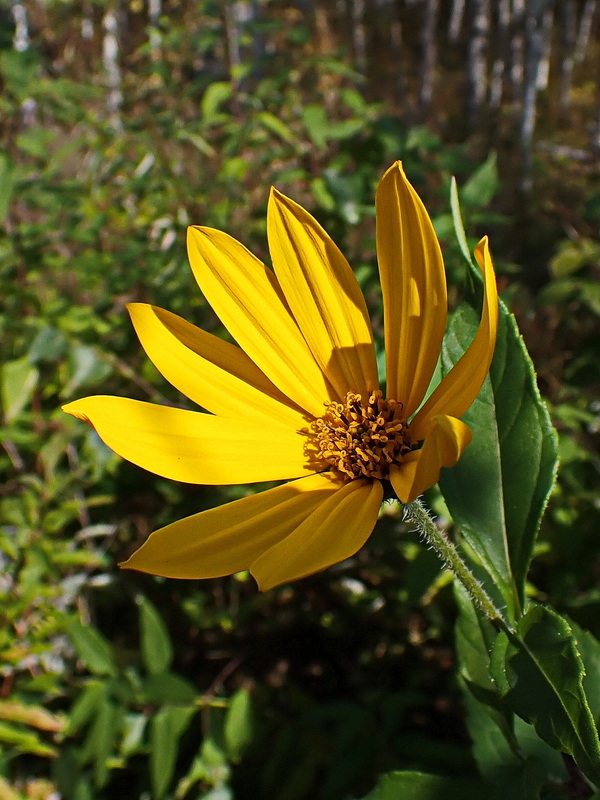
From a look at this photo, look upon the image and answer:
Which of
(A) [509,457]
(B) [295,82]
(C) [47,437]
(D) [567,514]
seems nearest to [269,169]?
(B) [295,82]

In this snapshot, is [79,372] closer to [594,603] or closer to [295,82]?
[594,603]

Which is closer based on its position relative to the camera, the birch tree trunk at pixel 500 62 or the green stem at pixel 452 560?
the green stem at pixel 452 560

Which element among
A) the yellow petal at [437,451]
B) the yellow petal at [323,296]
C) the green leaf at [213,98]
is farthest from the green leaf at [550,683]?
the green leaf at [213,98]

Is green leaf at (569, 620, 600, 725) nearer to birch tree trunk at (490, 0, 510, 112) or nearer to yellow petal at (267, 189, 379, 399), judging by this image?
yellow petal at (267, 189, 379, 399)

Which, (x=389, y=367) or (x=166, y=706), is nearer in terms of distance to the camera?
(x=389, y=367)

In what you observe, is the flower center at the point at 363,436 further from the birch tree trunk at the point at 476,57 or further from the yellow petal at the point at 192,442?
the birch tree trunk at the point at 476,57
